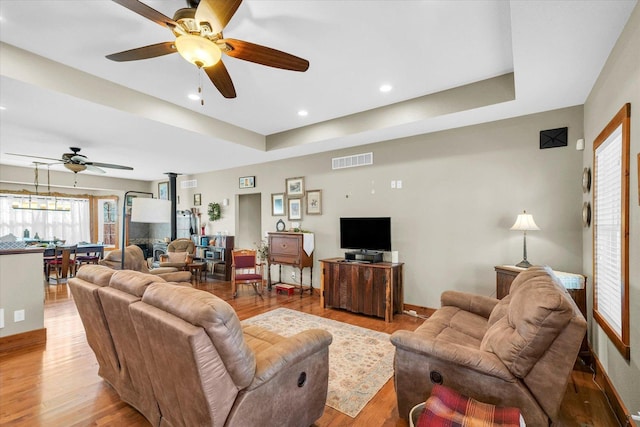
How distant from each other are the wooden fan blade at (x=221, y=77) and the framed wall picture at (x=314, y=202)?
291cm

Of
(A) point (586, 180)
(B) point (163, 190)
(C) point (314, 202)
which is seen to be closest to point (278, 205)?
(C) point (314, 202)

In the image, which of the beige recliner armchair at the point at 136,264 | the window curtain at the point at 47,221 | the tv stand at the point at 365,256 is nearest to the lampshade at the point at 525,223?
the tv stand at the point at 365,256

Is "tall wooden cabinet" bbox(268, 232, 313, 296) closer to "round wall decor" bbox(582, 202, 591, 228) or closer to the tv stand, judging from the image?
the tv stand

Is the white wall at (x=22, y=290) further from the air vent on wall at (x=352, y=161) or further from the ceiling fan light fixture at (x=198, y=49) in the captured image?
the air vent on wall at (x=352, y=161)

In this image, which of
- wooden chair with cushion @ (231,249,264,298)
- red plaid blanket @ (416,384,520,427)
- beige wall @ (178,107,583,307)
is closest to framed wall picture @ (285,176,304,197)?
beige wall @ (178,107,583,307)

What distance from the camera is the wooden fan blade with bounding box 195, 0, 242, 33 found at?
167 centimetres

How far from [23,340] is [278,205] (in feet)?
13.2

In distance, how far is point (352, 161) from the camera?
5.03 metres

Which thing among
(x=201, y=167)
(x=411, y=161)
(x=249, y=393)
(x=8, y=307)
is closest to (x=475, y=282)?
(x=411, y=161)

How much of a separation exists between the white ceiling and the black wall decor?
28cm

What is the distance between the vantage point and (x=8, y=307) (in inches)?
124

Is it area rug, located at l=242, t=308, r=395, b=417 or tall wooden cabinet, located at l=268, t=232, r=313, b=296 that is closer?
area rug, located at l=242, t=308, r=395, b=417

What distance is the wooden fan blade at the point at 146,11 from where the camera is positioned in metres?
1.64

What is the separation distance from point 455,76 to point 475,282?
2.54m
